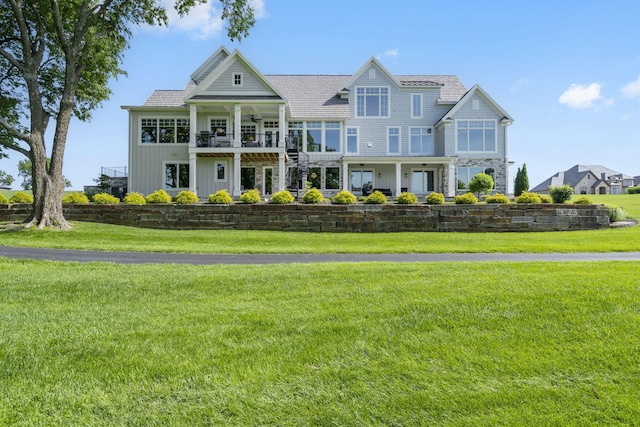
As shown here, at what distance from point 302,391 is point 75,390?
6.14 feet

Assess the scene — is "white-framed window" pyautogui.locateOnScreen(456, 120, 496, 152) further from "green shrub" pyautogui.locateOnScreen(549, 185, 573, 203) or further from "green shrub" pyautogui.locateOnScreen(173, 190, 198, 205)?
"green shrub" pyautogui.locateOnScreen(173, 190, 198, 205)

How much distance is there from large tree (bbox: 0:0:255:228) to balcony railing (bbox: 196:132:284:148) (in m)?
5.51

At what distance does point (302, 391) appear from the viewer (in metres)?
3.35

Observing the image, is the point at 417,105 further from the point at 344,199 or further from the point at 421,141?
the point at 344,199

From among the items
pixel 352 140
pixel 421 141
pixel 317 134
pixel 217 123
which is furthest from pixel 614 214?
pixel 217 123

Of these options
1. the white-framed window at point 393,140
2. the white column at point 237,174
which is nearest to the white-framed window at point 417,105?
the white-framed window at point 393,140

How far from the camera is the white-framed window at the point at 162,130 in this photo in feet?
84.4

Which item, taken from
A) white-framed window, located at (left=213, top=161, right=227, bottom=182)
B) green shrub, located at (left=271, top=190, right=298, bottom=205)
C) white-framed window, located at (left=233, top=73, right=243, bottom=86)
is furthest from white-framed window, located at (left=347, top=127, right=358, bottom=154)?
green shrub, located at (left=271, top=190, right=298, bottom=205)

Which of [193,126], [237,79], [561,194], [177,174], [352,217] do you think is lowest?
[352,217]

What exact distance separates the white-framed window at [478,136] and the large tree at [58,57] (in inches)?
661

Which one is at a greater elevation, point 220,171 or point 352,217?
point 220,171

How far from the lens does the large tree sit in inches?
643

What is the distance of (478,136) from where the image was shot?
28547mm

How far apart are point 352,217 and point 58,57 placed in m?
16.7
